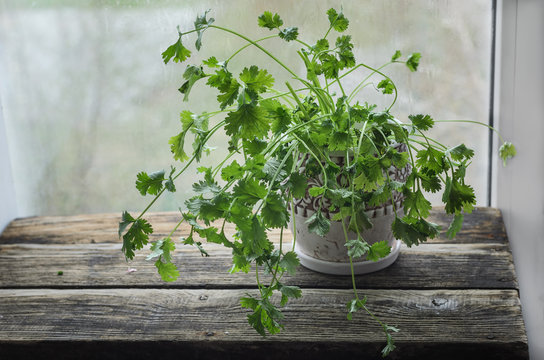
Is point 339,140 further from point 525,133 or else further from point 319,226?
point 525,133

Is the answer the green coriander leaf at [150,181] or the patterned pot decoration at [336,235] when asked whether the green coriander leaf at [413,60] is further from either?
the green coriander leaf at [150,181]

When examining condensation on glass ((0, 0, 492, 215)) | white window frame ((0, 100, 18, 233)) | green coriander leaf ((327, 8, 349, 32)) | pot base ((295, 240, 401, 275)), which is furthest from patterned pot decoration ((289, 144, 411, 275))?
white window frame ((0, 100, 18, 233))

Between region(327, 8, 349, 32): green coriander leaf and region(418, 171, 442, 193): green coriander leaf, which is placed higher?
region(327, 8, 349, 32): green coriander leaf

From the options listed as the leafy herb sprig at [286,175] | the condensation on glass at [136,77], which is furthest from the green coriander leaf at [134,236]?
the condensation on glass at [136,77]

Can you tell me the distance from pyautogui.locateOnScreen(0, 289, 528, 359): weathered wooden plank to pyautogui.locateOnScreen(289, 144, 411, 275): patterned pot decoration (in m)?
0.06

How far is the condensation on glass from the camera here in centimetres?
128

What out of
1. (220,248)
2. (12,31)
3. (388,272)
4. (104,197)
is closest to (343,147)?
(388,272)

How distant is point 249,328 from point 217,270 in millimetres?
221

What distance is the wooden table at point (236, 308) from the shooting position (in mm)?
884

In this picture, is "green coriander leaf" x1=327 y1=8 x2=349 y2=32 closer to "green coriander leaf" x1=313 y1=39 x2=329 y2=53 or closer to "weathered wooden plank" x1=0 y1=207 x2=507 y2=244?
"green coriander leaf" x1=313 y1=39 x2=329 y2=53

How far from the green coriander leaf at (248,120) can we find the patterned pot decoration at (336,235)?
181mm

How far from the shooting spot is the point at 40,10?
4.43ft

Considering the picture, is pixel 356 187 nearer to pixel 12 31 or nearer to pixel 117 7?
pixel 117 7

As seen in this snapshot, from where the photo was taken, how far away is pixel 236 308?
98 cm
